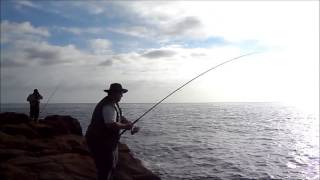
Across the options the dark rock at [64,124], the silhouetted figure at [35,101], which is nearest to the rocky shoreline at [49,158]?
the dark rock at [64,124]

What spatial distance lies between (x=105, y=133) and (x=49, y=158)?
4287 millimetres

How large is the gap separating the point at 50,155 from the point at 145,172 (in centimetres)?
311

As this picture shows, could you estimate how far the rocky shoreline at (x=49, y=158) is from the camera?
939 cm

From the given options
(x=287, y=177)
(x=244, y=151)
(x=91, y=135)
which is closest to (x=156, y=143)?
(x=244, y=151)

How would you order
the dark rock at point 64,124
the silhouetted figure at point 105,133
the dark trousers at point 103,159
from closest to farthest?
the silhouetted figure at point 105,133
the dark trousers at point 103,159
the dark rock at point 64,124

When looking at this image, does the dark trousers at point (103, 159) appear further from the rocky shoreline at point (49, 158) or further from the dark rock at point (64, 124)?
the dark rock at point (64, 124)

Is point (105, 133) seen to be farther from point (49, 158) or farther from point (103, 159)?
point (49, 158)

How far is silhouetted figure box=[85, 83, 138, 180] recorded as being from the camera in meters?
6.70

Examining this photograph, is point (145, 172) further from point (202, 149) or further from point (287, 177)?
point (202, 149)

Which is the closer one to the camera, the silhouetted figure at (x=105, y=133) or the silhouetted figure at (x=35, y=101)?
the silhouetted figure at (x=105, y=133)

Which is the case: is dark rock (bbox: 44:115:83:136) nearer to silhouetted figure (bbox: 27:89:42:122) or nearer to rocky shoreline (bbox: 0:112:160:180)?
rocky shoreline (bbox: 0:112:160:180)

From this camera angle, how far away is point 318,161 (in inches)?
868

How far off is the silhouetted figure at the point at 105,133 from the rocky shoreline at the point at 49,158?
9.54 feet

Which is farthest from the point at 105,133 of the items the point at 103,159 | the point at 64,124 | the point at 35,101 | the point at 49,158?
the point at 35,101
